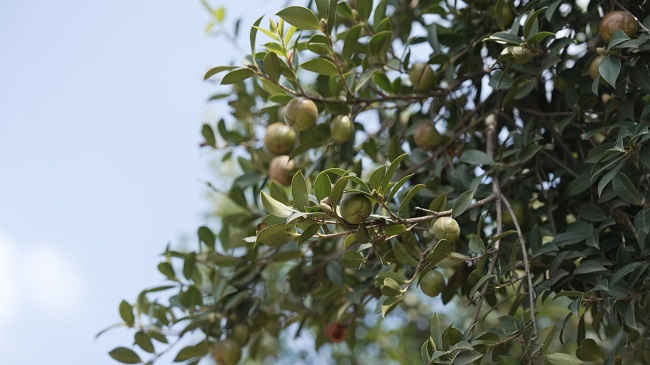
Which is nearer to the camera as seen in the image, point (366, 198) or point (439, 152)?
point (366, 198)

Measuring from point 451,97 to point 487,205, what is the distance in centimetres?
25

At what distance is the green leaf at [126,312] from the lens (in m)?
1.44

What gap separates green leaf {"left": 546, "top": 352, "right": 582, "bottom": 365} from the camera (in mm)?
923

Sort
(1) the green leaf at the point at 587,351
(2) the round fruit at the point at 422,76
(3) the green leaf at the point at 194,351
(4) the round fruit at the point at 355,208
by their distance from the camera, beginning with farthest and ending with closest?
1. (3) the green leaf at the point at 194,351
2. (2) the round fruit at the point at 422,76
3. (1) the green leaf at the point at 587,351
4. (4) the round fruit at the point at 355,208

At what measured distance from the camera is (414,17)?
1.48 m

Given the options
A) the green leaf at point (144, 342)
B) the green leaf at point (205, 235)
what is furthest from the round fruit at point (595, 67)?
the green leaf at point (144, 342)

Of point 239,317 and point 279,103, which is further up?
point 279,103

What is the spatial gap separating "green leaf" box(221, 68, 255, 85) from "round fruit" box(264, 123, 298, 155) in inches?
10.2

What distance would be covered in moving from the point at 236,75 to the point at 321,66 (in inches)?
5.1

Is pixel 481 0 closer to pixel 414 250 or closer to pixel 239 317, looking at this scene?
pixel 414 250

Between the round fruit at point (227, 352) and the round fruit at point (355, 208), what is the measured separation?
1.89ft

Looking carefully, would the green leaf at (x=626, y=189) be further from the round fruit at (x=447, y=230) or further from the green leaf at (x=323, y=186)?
the green leaf at (x=323, y=186)

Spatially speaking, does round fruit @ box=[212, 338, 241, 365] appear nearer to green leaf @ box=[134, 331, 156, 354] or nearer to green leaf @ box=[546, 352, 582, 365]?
green leaf @ box=[134, 331, 156, 354]

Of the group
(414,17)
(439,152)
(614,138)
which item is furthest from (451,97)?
(614,138)
